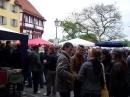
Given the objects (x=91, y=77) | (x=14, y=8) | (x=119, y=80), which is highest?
(x=14, y=8)

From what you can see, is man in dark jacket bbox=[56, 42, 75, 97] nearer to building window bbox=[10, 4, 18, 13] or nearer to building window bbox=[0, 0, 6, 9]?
building window bbox=[0, 0, 6, 9]

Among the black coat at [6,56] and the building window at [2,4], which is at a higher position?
the building window at [2,4]

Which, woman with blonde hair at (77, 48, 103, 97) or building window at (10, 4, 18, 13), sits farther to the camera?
building window at (10, 4, 18, 13)

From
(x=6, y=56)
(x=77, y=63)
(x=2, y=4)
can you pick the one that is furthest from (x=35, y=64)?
(x=2, y=4)

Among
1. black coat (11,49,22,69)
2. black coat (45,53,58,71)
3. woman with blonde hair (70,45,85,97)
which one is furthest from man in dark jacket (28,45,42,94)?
woman with blonde hair (70,45,85,97)

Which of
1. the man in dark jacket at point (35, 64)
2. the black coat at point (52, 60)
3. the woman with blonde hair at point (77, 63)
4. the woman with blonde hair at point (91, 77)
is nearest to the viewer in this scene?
the woman with blonde hair at point (91, 77)

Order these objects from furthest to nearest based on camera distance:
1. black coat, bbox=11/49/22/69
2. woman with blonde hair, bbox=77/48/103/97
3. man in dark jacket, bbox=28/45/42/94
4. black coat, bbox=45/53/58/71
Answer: black coat, bbox=11/49/22/69
man in dark jacket, bbox=28/45/42/94
black coat, bbox=45/53/58/71
woman with blonde hair, bbox=77/48/103/97

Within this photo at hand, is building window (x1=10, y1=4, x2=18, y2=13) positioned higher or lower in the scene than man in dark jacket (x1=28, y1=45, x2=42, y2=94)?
higher

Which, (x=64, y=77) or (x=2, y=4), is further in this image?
(x=2, y=4)

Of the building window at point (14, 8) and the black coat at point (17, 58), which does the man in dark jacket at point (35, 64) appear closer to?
the black coat at point (17, 58)

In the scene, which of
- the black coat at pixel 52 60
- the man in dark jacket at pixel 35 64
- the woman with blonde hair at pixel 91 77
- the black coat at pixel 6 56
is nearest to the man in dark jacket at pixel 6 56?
the black coat at pixel 6 56

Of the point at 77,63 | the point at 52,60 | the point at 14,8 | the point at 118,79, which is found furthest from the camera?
the point at 14,8

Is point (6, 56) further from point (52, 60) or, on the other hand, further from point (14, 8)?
point (14, 8)

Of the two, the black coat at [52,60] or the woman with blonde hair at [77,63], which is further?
the black coat at [52,60]
